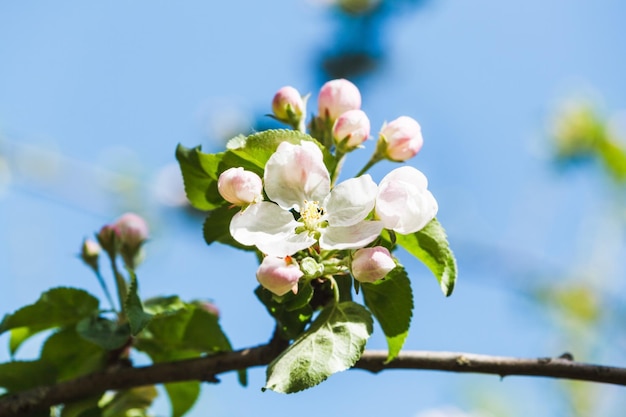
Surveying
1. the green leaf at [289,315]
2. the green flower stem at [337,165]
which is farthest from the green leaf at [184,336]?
the green flower stem at [337,165]

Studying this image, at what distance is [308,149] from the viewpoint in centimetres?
126

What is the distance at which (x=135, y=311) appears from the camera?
1.35 meters

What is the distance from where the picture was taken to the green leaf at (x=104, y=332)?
5.01ft

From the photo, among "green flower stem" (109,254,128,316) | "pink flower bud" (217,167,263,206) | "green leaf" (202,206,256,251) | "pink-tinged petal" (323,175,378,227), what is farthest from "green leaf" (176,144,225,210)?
"green flower stem" (109,254,128,316)

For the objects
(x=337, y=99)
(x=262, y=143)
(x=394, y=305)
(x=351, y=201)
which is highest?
(x=337, y=99)

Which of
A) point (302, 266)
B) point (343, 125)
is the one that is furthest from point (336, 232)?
point (343, 125)

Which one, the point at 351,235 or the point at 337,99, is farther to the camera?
the point at 337,99

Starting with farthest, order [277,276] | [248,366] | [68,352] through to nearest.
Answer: [68,352] → [248,366] → [277,276]

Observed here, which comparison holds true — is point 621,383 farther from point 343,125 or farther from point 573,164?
point 573,164

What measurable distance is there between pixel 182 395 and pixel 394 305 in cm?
64

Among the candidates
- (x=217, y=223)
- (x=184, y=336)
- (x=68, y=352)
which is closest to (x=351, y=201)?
(x=217, y=223)

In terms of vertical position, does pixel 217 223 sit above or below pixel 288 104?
below

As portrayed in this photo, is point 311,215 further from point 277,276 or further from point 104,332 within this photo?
point 104,332

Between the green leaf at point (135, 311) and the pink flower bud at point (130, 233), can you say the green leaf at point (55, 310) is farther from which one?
the green leaf at point (135, 311)
